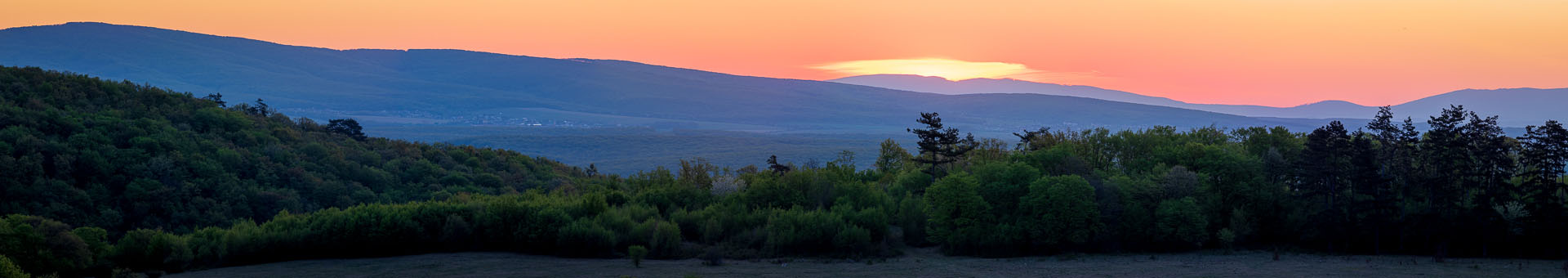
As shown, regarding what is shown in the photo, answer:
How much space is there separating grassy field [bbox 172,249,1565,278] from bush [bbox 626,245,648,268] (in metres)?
0.36

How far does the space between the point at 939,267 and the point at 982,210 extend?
5.41m

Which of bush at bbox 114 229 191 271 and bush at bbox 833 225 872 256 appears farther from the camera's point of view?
bush at bbox 833 225 872 256

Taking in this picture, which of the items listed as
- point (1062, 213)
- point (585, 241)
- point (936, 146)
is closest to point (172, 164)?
point (585, 241)

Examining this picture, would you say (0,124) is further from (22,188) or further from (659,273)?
(659,273)

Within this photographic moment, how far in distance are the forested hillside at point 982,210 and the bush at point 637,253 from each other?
0.19 metres

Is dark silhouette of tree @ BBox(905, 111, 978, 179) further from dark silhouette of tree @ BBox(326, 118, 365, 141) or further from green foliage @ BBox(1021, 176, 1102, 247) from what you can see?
dark silhouette of tree @ BBox(326, 118, 365, 141)

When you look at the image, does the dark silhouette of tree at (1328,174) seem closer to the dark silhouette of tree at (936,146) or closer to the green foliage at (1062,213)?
the green foliage at (1062,213)

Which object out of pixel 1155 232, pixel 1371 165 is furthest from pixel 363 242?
pixel 1371 165

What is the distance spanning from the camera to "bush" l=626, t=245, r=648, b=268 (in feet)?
94.2

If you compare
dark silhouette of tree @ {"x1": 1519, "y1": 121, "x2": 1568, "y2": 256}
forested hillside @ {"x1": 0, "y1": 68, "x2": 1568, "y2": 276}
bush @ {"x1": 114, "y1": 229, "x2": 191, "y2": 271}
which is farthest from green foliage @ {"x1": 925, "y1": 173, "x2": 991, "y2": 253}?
bush @ {"x1": 114, "y1": 229, "x2": 191, "y2": 271}

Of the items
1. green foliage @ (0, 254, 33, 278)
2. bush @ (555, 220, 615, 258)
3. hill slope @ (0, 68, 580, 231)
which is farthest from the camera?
hill slope @ (0, 68, 580, 231)

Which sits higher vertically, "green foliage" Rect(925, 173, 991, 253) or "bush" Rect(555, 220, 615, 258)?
"green foliage" Rect(925, 173, 991, 253)

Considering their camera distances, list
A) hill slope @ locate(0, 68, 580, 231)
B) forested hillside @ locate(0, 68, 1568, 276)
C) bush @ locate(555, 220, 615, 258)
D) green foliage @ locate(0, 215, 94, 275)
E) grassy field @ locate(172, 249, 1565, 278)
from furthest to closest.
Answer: hill slope @ locate(0, 68, 580, 231) → bush @ locate(555, 220, 615, 258) → forested hillside @ locate(0, 68, 1568, 276) → grassy field @ locate(172, 249, 1565, 278) → green foliage @ locate(0, 215, 94, 275)

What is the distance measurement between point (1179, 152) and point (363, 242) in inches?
1214
